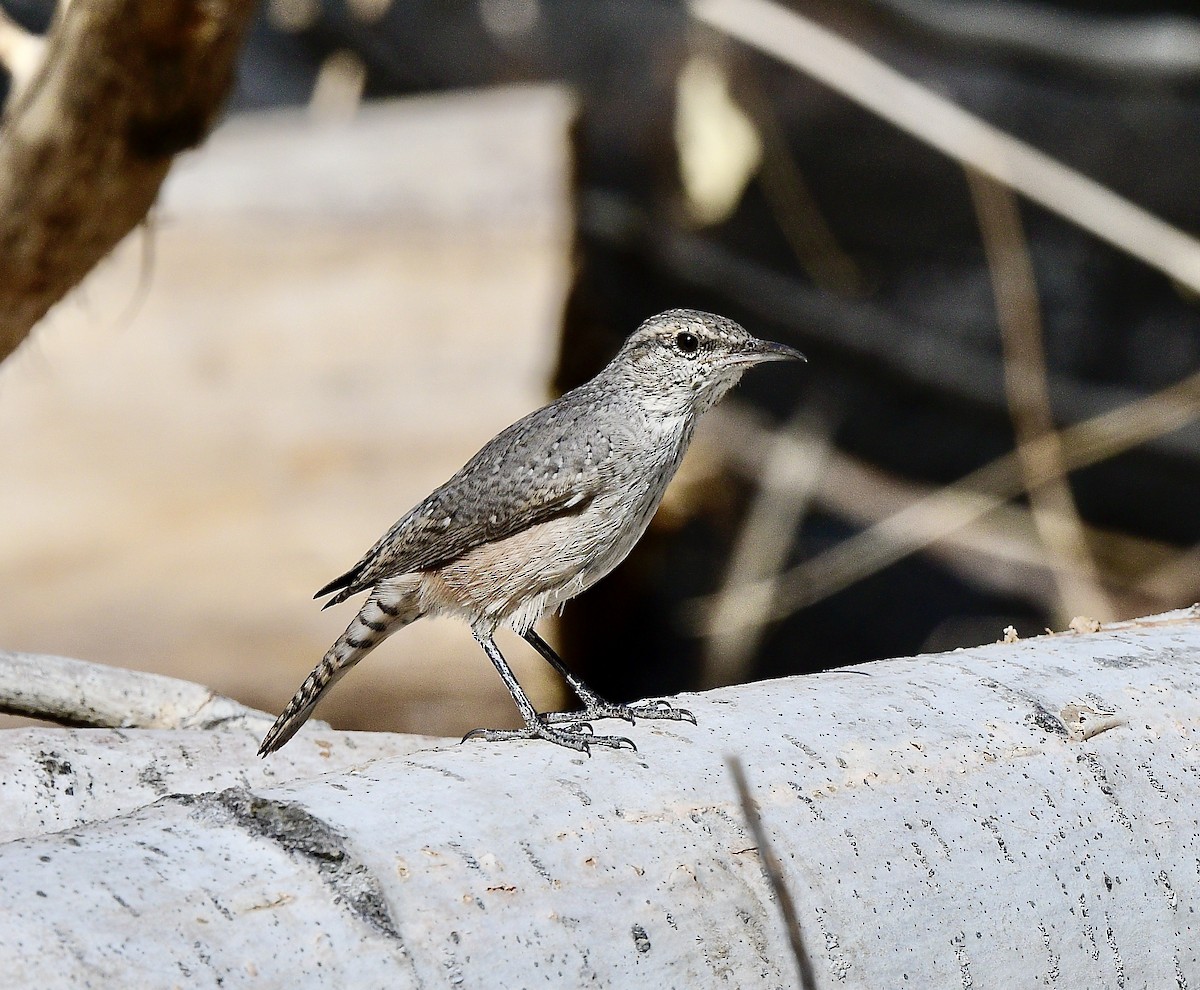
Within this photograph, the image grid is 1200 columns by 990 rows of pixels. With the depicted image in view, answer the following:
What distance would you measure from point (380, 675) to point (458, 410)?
1.54 metres

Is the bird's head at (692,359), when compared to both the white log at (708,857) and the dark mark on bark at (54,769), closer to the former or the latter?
the white log at (708,857)

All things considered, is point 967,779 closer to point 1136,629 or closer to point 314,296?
point 1136,629

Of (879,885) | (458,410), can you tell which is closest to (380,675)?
(458,410)

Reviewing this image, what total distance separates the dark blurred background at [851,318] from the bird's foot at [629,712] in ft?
12.6

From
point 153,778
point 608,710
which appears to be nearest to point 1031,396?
point 608,710

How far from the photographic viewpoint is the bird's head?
10.9ft

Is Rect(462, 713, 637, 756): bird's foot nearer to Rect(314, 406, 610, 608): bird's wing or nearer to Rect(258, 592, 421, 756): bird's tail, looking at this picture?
Rect(258, 592, 421, 756): bird's tail

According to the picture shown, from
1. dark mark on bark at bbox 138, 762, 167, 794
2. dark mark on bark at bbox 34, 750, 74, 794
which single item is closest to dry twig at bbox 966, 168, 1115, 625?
dark mark on bark at bbox 138, 762, 167, 794

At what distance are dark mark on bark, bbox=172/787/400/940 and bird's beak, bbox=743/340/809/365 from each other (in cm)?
181

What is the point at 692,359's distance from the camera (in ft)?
11.0

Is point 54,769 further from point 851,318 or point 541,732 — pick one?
point 851,318

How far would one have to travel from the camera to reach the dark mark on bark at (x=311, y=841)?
5.48ft

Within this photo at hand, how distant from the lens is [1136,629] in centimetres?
284

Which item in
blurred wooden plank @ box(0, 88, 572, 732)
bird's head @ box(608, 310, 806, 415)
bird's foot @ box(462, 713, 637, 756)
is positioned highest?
bird's head @ box(608, 310, 806, 415)
